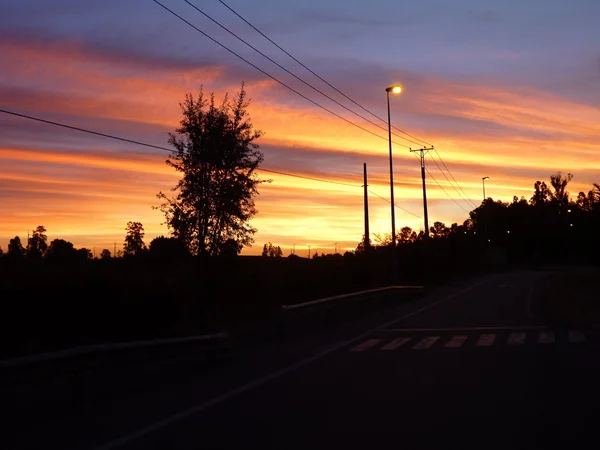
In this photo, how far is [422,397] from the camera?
12.1 meters

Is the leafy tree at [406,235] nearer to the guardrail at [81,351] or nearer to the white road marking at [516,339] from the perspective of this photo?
the white road marking at [516,339]

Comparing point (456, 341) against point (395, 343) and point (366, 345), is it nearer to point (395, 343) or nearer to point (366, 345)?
point (395, 343)

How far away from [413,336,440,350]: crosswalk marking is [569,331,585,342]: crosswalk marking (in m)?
3.51

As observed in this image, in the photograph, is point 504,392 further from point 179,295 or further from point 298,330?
point 179,295

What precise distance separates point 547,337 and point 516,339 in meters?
0.95

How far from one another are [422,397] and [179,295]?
685 inches

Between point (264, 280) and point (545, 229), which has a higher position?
point (545, 229)

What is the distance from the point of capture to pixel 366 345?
2041cm

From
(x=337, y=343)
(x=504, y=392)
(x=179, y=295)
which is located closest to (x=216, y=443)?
(x=504, y=392)

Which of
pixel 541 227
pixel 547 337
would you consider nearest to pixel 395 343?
pixel 547 337

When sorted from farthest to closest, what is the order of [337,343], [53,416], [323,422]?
[337,343] < [53,416] < [323,422]

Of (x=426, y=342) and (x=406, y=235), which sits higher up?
(x=406, y=235)

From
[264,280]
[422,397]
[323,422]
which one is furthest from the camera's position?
[264,280]

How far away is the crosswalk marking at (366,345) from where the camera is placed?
63.9ft
